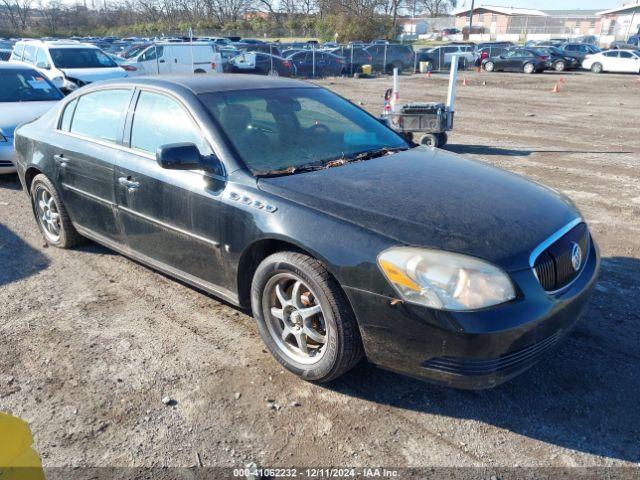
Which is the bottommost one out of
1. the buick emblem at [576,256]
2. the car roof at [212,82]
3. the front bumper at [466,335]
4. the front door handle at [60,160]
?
the front bumper at [466,335]

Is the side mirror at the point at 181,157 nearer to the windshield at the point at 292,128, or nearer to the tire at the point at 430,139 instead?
the windshield at the point at 292,128

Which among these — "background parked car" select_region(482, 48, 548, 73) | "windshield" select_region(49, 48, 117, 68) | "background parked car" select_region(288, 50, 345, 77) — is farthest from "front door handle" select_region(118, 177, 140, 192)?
"background parked car" select_region(482, 48, 548, 73)

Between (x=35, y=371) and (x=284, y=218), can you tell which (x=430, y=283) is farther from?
(x=35, y=371)

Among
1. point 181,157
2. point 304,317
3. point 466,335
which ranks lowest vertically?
point 304,317

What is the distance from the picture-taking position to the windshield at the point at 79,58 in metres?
14.5

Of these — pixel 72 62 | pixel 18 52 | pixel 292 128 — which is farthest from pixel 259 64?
pixel 292 128

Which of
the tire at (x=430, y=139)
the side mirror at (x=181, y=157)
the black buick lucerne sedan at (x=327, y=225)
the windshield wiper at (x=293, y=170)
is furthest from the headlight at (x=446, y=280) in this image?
the tire at (x=430, y=139)

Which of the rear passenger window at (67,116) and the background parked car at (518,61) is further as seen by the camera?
the background parked car at (518,61)

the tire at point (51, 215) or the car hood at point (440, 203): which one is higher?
the car hood at point (440, 203)

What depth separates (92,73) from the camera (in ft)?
46.5

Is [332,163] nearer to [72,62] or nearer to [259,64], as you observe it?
Answer: [72,62]

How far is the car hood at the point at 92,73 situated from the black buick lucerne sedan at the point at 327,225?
10.5 m

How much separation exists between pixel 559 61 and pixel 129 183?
34.2 meters

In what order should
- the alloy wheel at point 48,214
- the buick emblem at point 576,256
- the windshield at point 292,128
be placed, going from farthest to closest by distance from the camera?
the alloy wheel at point 48,214 < the windshield at point 292,128 < the buick emblem at point 576,256
